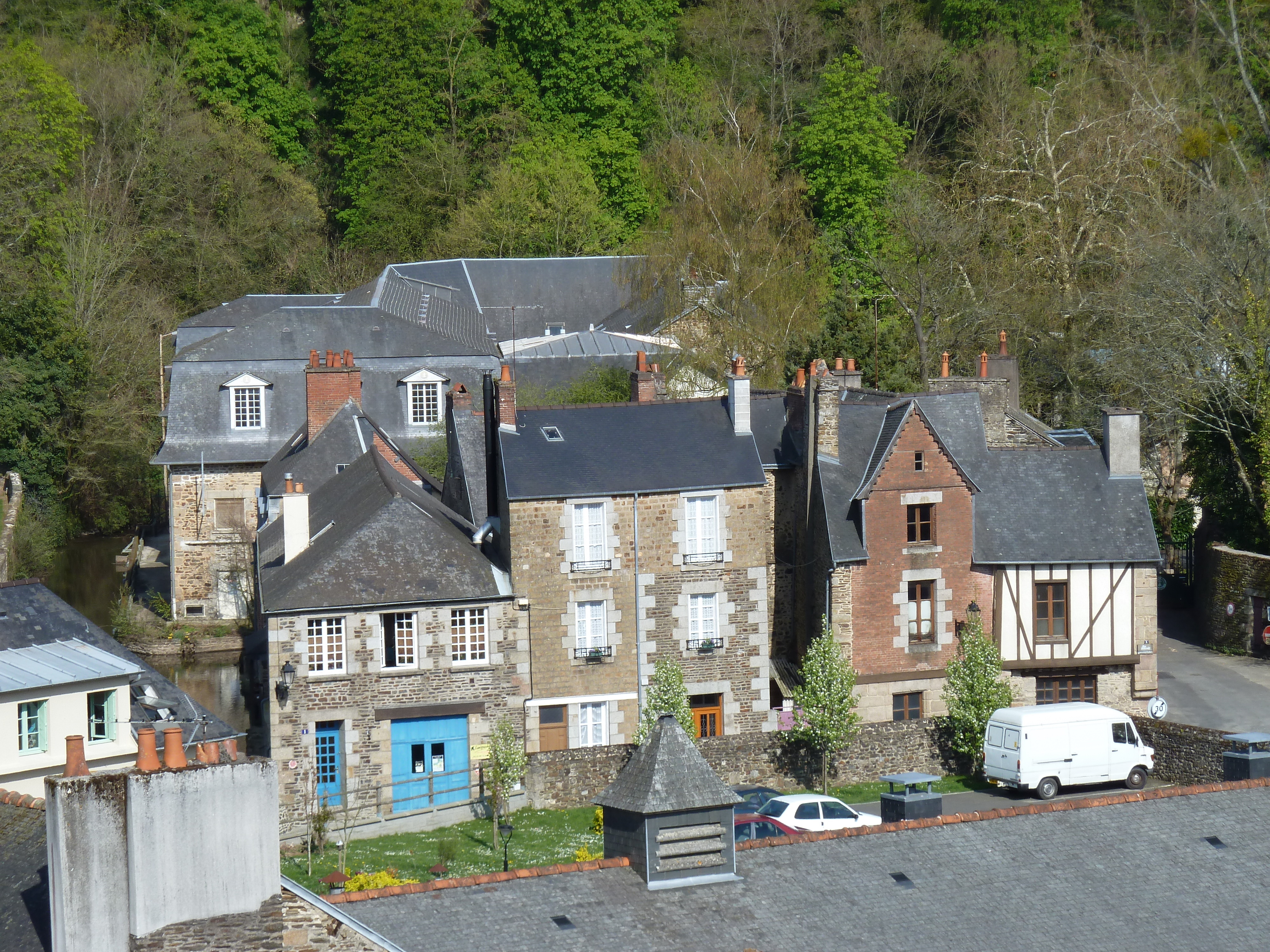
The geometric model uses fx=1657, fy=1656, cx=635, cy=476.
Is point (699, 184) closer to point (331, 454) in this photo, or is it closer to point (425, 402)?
point (425, 402)

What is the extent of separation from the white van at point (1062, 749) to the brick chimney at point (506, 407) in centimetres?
947

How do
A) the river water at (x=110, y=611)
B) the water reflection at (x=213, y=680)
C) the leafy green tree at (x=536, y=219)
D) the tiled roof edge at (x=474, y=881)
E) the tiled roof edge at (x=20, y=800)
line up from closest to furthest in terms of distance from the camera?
the tiled roof edge at (x=474, y=881)
the tiled roof edge at (x=20, y=800)
the water reflection at (x=213, y=680)
the river water at (x=110, y=611)
the leafy green tree at (x=536, y=219)

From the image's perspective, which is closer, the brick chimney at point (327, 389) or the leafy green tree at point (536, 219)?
the brick chimney at point (327, 389)

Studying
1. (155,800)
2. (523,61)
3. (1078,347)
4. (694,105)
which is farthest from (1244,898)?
(523,61)

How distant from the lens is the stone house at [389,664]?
1044 inches

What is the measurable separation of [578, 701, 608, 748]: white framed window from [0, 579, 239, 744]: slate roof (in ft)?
19.5

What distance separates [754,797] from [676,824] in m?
9.98

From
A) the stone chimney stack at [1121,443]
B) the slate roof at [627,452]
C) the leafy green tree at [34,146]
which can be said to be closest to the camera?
the slate roof at [627,452]

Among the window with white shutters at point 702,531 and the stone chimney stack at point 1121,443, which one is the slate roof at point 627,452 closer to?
the window with white shutters at point 702,531

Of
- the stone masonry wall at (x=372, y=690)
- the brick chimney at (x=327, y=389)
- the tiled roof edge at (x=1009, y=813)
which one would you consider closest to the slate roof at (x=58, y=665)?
the stone masonry wall at (x=372, y=690)

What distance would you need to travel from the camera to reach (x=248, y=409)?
42375 millimetres

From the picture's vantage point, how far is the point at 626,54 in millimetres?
63031

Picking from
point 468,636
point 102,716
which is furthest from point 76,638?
point 468,636

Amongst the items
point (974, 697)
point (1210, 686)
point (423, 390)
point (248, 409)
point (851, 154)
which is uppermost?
point (851, 154)
